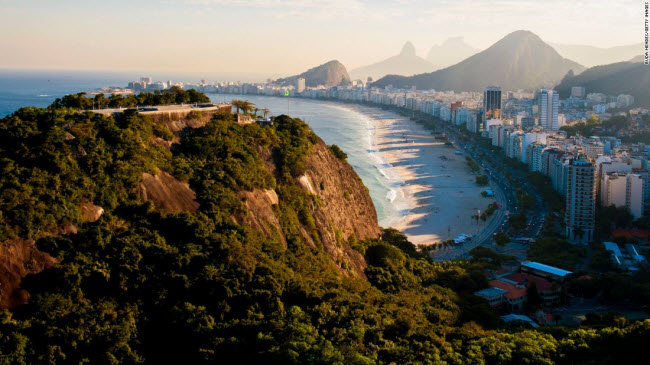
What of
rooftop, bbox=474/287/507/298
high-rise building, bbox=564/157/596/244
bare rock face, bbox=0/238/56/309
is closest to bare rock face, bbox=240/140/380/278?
rooftop, bbox=474/287/507/298

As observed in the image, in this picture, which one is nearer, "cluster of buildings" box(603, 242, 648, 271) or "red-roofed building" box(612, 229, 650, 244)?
"cluster of buildings" box(603, 242, 648, 271)

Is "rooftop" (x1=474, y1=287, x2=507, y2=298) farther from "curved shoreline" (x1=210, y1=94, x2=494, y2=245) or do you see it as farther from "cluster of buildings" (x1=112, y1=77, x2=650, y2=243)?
"cluster of buildings" (x1=112, y1=77, x2=650, y2=243)

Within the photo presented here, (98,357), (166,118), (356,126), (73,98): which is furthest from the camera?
(356,126)

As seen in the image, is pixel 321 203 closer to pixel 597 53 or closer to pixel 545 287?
pixel 545 287

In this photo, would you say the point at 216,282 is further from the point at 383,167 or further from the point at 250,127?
the point at 383,167

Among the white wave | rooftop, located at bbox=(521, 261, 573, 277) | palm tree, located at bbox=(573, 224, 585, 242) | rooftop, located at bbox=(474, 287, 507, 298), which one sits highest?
the white wave

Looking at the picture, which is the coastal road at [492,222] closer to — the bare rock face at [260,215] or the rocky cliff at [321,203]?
the rocky cliff at [321,203]

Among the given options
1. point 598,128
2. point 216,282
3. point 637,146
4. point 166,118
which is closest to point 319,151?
point 166,118
